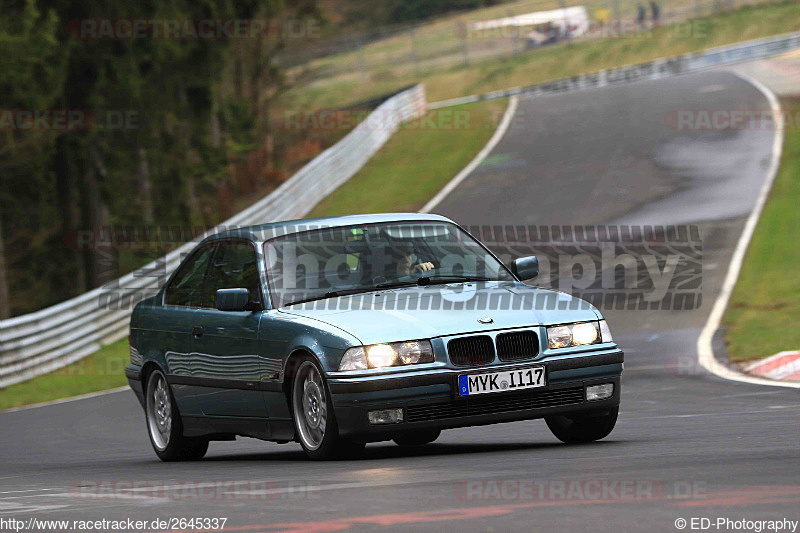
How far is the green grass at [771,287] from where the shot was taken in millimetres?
15102

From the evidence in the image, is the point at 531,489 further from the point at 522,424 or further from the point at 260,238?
the point at 522,424

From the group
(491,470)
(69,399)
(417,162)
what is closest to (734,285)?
(69,399)

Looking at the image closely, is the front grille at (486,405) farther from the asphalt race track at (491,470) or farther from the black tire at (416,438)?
the black tire at (416,438)

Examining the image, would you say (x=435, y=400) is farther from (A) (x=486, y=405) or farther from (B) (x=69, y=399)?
(B) (x=69, y=399)

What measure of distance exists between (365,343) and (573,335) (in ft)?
4.24

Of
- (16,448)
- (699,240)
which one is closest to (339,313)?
(16,448)

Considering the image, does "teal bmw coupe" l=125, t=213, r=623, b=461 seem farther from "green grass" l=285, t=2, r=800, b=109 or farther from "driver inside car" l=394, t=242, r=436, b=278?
"green grass" l=285, t=2, r=800, b=109

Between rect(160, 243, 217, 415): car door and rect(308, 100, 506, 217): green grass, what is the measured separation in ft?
60.6

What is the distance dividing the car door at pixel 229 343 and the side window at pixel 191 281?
0.10 m

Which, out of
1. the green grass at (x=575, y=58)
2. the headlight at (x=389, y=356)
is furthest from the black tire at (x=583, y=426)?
the green grass at (x=575, y=58)

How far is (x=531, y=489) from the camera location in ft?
21.0

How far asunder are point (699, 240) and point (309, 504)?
17.1 meters

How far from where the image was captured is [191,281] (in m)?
10.2

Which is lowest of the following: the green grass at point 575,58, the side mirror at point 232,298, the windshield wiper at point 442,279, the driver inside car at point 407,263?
the windshield wiper at point 442,279
